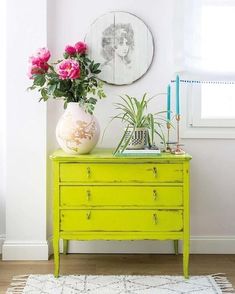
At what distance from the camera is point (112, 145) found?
341 cm

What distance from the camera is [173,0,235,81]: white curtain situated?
323cm

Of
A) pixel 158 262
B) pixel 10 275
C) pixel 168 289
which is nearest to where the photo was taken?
pixel 168 289

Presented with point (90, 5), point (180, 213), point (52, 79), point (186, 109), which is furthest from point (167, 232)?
point (90, 5)

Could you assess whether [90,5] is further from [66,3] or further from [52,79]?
[52,79]

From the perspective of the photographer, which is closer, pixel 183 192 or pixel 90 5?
pixel 183 192

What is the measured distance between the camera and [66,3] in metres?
3.34

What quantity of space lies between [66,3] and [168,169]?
1.37 m

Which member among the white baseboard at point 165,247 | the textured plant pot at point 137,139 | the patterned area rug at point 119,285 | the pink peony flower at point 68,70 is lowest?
the patterned area rug at point 119,285

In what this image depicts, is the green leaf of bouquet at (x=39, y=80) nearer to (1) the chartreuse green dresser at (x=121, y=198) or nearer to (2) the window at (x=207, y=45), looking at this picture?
(1) the chartreuse green dresser at (x=121, y=198)

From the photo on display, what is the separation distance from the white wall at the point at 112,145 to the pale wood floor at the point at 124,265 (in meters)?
0.09

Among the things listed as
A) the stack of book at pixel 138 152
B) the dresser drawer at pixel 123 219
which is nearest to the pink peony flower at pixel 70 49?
the stack of book at pixel 138 152

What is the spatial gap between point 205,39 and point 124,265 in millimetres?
1598

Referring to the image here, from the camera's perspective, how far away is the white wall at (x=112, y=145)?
329 centimetres

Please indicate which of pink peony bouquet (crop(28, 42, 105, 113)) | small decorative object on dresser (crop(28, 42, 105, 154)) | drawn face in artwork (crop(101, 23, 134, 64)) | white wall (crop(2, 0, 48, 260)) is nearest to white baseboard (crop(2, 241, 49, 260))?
white wall (crop(2, 0, 48, 260))
